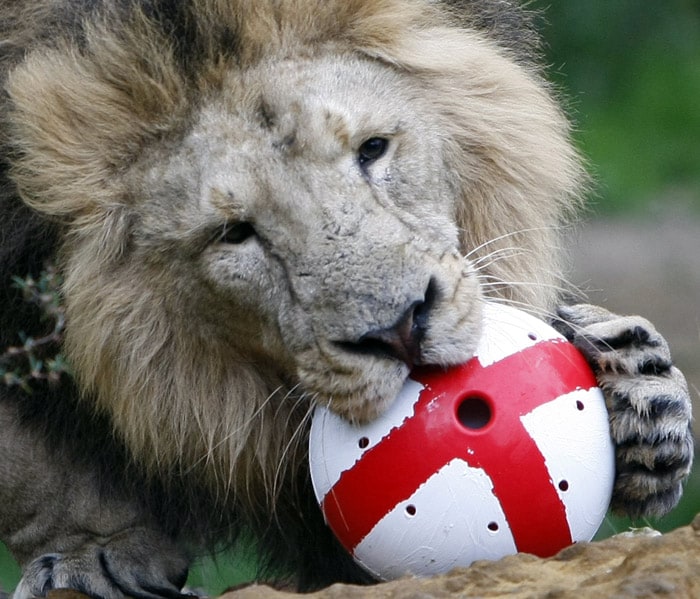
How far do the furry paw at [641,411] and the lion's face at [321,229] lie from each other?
0.38m

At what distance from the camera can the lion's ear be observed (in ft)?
10.8

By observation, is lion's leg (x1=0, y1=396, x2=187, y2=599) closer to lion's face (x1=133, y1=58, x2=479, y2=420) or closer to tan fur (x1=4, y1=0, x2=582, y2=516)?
tan fur (x1=4, y1=0, x2=582, y2=516)

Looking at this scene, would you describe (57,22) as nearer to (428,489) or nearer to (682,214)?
(428,489)

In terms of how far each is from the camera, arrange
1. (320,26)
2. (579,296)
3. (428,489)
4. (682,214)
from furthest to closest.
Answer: (682,214), (579,296), (320,26), (428,489)

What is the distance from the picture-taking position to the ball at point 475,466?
116 inches

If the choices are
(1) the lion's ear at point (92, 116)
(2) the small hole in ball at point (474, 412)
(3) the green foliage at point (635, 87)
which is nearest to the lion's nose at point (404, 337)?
(2) the small hole in ball at point (474, 412)

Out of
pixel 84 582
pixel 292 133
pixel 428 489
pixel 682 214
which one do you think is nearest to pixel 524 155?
A: pixel 292 133

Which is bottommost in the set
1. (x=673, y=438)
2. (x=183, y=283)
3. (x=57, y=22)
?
(x=673, y=438)

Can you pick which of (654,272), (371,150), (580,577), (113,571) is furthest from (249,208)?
(654,272)

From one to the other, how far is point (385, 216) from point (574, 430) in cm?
58

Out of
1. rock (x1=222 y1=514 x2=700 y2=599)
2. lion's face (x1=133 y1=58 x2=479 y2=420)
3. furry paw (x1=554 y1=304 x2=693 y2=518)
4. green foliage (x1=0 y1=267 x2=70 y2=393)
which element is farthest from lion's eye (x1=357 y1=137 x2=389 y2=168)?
rock (x1=222 y1=514 x2=700 y2=599)

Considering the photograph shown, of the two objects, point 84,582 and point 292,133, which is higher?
point 292,133

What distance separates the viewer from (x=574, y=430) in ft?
9.95

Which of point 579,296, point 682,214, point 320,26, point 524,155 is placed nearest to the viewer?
point 320,26
